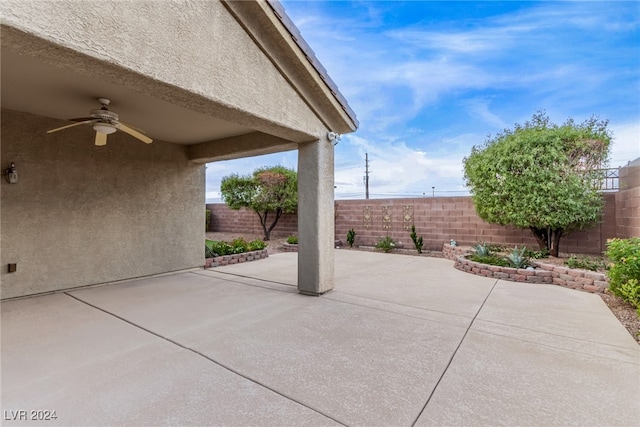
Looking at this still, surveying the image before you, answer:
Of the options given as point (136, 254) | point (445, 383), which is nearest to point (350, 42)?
point (136, 254)

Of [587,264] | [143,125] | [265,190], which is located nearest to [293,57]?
[143,125]

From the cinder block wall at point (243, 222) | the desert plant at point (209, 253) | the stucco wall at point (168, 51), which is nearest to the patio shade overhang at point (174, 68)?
the stucco wall at point (168, 51)

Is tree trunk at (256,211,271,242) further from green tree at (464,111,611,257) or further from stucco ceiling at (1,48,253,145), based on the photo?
green tree at (464,111,611,257)

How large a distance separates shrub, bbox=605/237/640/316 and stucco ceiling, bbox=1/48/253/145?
7.40 metres

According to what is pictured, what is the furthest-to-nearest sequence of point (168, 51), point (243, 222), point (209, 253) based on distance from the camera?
point (243, 222)
point (209, 253)
point (168, 51)

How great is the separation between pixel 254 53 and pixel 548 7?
7.61 meters

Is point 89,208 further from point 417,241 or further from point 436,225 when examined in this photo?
point 436,225

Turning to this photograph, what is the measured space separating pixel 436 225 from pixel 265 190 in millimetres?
7833

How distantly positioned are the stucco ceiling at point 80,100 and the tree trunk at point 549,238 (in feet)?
29.0

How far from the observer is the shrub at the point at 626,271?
181 inches

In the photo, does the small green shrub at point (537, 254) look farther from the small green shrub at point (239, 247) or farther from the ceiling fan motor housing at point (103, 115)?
the ceiling fan motor housing at point (103, 115)

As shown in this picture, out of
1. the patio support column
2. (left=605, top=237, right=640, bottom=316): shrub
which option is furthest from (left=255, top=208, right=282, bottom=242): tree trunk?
(left=605, top=237, right=640, bottom=316): shrub

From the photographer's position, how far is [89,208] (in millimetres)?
6367

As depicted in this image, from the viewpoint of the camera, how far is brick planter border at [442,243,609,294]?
5.99 metres
